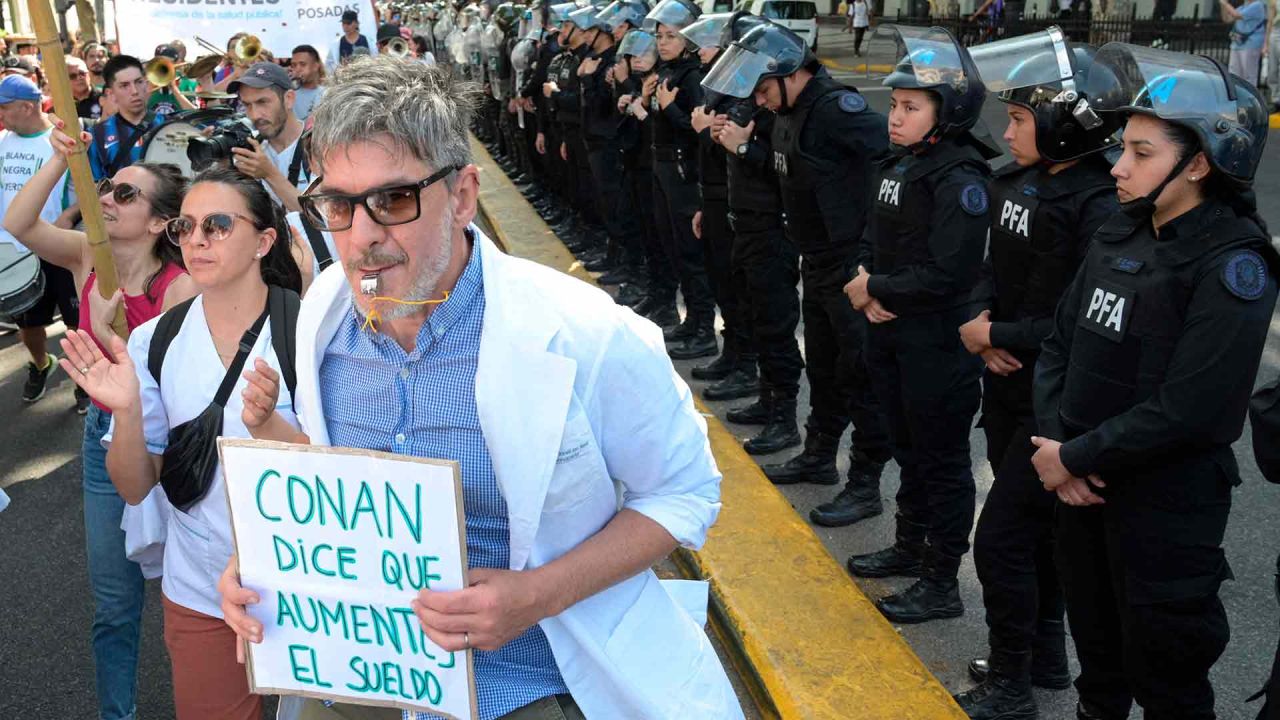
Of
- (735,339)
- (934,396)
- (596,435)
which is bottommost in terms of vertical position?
(735,339)

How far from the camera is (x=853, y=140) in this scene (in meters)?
5.70

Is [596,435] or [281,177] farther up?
[596,435]

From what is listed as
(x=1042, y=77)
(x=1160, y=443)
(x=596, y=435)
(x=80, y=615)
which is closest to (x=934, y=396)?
(x=1042, y=77)

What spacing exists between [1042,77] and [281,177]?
3.36 m

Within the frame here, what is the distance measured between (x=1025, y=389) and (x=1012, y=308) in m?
0.30

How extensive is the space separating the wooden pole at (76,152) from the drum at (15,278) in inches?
131

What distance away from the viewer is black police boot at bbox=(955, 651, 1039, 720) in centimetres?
393

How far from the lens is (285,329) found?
10.5ft

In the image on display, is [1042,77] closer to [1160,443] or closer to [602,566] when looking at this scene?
[1160,443]

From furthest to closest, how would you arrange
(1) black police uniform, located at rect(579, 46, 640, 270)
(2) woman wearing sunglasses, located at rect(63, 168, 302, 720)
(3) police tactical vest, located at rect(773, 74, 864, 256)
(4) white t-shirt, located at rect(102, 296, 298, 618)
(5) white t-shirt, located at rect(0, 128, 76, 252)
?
(1) black police uniform, located at rect(579, 46, 640, 270), (5) white t-shirt, located at rect(0, 128, 76, 252), (3) police tactical vest, located at rect(773, 74, 864, 256), (4) white t-shirt, located at rect(102, 296, 298, 618), (2) woman wearing sunglasses, located at rect(63, 168, 302, 720)

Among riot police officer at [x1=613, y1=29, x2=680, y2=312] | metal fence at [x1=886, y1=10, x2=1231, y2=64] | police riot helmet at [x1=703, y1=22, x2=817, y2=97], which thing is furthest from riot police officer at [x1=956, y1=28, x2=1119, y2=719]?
metal fence at [x1=886, y1=10, x2=1231, y2=64]

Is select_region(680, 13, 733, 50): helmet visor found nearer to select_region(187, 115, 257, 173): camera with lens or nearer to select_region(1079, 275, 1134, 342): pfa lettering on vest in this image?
select_region(187, 115, 257, 173): camera with lens

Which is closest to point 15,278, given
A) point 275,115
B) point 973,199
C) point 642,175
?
point 275,115

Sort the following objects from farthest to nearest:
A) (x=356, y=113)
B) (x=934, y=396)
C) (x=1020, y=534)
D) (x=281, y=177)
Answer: (x=281, y=177), (x=934, y=396), (x=1020, y=534), (x=356, y=113)
